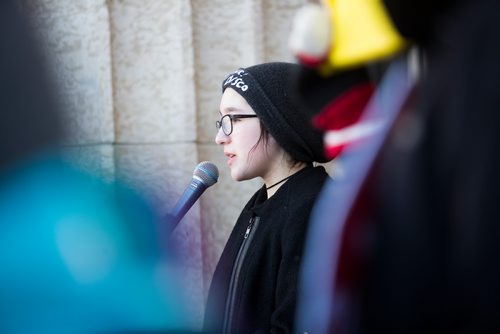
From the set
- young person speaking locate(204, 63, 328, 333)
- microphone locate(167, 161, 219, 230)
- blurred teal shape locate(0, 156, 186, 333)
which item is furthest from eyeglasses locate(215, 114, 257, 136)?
blurred teal shape locate(0, 156, 186, 333)

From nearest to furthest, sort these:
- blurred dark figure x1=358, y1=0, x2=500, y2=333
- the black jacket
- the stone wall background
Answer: blurred dark figure x1=358, y1=0, x2=500, y2=333
the black jacket
the stone wall background

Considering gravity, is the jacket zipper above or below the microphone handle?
below

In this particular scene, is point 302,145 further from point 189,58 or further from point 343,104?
point 343,104

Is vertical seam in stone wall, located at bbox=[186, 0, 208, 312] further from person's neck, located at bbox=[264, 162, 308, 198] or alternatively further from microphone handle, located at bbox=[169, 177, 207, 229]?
microphone handle, located at bbox=[169, 177, 207, 229]

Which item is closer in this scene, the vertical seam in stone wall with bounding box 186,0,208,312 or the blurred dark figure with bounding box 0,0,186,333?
the blurred dark figure with bounding box 0,0,186,333

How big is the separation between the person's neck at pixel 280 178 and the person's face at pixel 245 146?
0.03m

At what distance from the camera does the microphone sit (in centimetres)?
243

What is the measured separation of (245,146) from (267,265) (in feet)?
1.24

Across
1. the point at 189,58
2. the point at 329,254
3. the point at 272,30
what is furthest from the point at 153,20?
the point at 329,254

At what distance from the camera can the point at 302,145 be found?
8.63 ft

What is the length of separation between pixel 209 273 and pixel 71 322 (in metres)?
2.36

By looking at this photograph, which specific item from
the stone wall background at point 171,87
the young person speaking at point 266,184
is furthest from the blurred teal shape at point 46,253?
the stone wall background at point 171,87

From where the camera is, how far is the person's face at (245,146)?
8.70ft

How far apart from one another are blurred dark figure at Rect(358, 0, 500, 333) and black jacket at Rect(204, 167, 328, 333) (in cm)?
134
